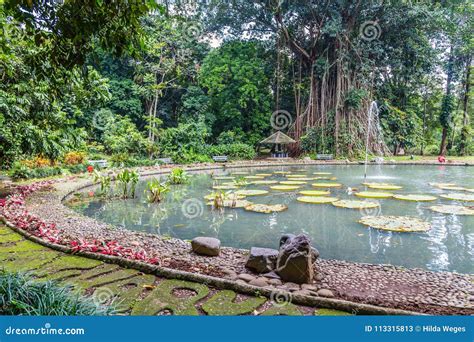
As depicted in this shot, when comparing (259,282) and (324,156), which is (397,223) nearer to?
(259,282)

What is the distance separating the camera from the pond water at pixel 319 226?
4277 millimetres

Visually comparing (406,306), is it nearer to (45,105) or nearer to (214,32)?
(45,105)

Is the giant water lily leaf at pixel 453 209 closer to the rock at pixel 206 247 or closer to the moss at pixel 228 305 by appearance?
the rock at pixel 206 247

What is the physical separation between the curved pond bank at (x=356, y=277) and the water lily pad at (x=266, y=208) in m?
2.35

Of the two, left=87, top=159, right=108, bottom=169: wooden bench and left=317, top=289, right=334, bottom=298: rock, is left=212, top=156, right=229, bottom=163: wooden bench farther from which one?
left=317, top=289, right=334, bottom=298: rock

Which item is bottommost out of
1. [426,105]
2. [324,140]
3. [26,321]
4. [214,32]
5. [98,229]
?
[98,229]

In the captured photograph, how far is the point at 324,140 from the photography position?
19734mm

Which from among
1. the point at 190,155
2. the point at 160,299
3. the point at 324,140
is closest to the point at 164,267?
the point at 160,299

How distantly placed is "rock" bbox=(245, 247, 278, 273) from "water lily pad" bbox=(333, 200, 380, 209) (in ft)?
12.8

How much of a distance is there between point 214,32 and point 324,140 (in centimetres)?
1067

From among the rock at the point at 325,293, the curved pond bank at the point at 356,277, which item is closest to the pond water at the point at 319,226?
the curved pond bank at the point at 356,277

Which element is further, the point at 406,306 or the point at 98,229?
the point at 98,229

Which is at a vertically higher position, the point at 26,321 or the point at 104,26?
the point at 104,26

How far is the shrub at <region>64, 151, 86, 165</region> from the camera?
1348 centimetres
